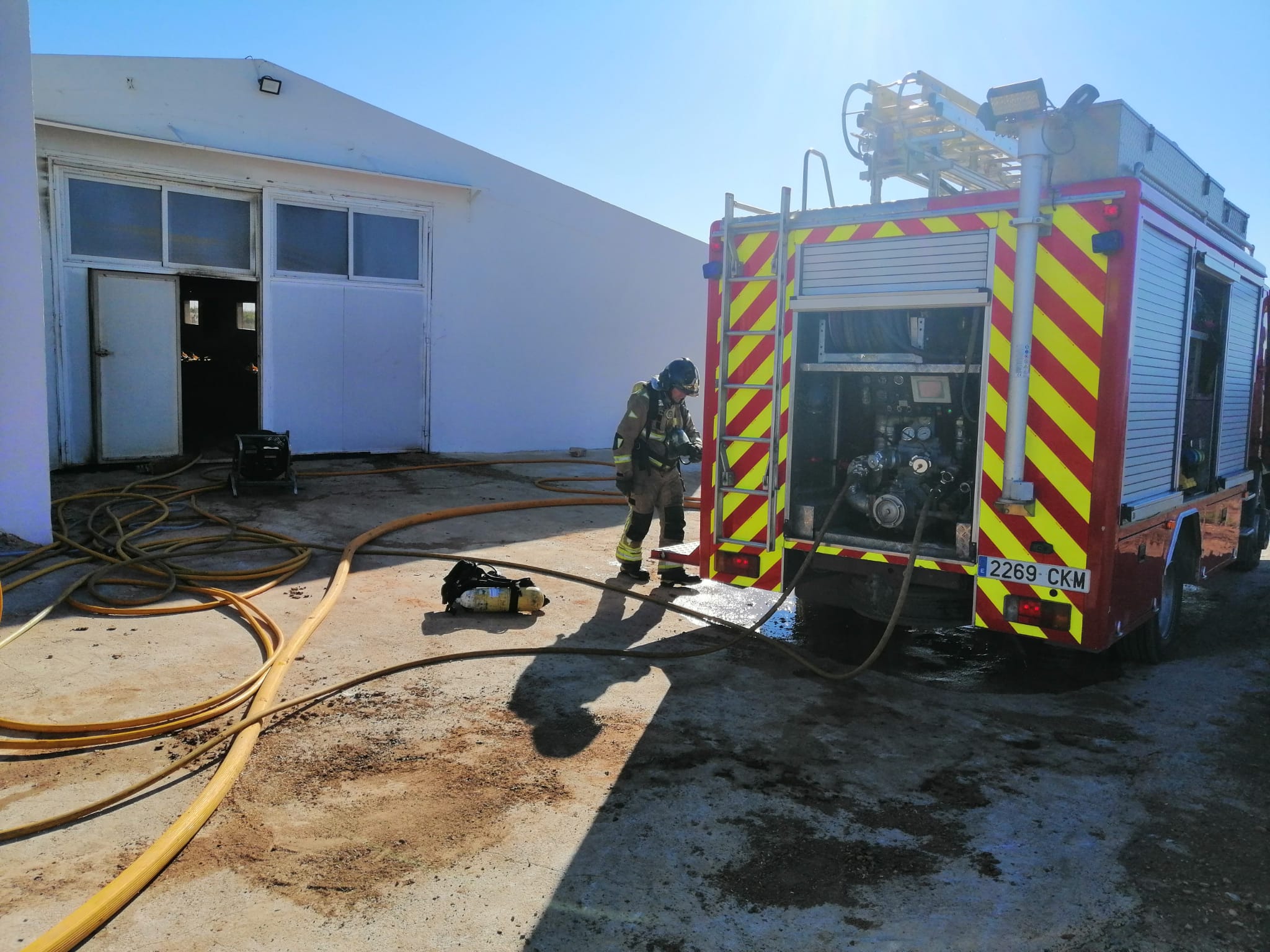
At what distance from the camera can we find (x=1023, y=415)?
4.50 m

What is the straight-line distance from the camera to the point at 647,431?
7.02 m

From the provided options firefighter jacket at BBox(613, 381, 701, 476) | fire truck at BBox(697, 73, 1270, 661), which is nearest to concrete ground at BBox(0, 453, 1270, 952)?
fire truck at BBox(697, 73, 1270, 661)

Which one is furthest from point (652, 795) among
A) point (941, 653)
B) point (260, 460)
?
point (260, 460)

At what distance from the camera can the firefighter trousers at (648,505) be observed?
23.4ft

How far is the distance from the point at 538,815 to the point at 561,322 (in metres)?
10.9

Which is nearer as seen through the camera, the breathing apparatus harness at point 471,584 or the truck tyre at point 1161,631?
the truck tyre at point 1161,631

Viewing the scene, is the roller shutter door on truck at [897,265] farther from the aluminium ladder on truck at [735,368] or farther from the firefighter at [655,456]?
the firefighter at [655,456]

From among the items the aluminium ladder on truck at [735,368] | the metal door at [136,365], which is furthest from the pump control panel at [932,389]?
the metal door at [136,365]

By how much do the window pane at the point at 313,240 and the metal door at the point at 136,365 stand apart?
128cm

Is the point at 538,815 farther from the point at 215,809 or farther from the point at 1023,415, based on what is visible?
the point at 1023,415

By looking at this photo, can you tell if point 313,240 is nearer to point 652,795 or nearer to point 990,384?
point 990,384

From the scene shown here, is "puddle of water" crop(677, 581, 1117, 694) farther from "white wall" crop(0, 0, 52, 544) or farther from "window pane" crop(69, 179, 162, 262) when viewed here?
"window pane" crop(69, 179, 162, 262)

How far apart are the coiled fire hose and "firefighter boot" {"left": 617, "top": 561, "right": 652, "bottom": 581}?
0.45 m

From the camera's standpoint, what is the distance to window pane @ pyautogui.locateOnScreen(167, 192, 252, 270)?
10359mm
